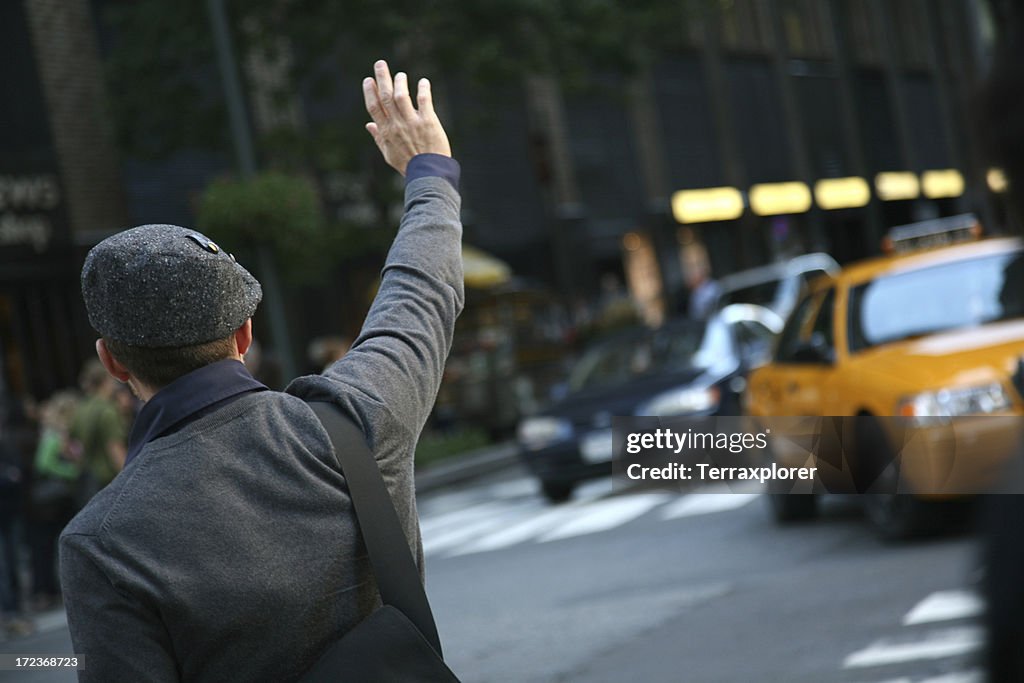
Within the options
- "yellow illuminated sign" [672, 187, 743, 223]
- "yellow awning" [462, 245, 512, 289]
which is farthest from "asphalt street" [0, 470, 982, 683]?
"yellow illuminated sign" [672, 187, 743, 223]

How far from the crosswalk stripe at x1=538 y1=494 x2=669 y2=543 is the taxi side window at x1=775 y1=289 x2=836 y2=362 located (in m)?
2.17

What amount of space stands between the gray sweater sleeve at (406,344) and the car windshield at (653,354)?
1231 cm

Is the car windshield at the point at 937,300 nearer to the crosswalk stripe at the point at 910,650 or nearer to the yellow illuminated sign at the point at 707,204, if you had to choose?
the crosswalk stripe at the point at 910,650

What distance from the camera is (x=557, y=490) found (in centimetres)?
1465

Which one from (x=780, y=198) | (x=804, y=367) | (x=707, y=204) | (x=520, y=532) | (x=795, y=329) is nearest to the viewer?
(x=804, y=367)

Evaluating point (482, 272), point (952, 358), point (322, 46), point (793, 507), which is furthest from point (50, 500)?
point (482, 272)

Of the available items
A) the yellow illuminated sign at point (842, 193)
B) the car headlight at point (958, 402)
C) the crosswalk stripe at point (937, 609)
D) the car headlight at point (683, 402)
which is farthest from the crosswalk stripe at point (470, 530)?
the yellow illuminated sign at point (842, 193)

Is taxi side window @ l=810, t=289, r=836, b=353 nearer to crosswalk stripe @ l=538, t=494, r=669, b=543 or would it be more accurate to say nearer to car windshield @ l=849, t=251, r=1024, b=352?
car windshield @ l=849, t=251, r=1024, b=352

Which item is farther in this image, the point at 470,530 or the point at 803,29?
the point at 803,29

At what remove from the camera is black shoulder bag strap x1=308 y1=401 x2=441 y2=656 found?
224 cm

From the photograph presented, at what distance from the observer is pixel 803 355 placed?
31.5ft

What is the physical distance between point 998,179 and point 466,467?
17.6 m

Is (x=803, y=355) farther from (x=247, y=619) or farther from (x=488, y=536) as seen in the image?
(x=247, y=619)

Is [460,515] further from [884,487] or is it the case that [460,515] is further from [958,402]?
[958,402]
